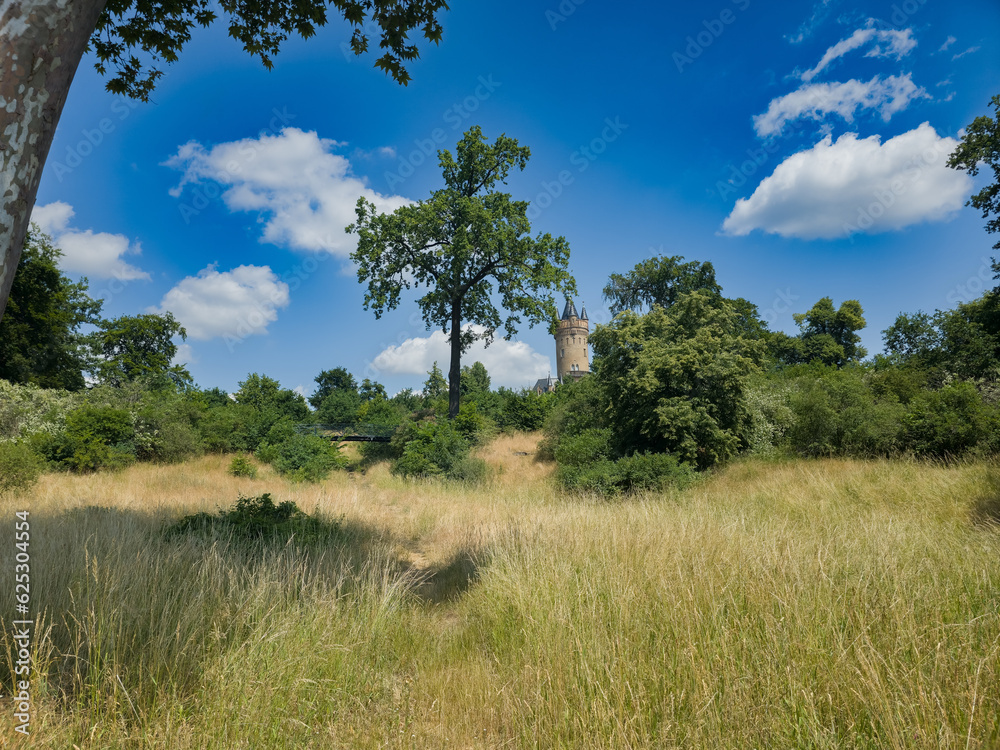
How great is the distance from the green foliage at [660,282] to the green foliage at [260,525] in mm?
34956

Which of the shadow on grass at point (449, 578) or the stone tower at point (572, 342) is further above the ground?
the stone tower at point (572, 342)

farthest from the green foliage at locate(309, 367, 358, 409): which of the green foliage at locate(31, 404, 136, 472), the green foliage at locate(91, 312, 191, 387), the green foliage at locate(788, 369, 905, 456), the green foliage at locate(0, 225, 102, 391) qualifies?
the green foliage at locate(788, 369, 905, 456)

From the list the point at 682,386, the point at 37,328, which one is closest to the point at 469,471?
the point at 682,386

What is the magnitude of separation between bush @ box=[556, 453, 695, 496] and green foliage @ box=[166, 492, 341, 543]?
7517 mm

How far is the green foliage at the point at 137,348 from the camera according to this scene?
135ft

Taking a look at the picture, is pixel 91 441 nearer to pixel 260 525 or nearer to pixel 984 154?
pixel 260 525

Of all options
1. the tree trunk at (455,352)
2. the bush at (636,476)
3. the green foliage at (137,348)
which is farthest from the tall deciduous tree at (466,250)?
the green foliage at (137,348)

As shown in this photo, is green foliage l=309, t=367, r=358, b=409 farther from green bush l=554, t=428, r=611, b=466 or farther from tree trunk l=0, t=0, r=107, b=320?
tree trunk l=0, t=0, r=107, b=320

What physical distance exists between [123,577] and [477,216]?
22121 millimetres

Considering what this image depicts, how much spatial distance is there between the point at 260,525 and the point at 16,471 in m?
9.46

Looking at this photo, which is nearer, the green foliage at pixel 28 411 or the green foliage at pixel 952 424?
the green foliage at pixel 952 424

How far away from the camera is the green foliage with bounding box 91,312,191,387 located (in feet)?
135

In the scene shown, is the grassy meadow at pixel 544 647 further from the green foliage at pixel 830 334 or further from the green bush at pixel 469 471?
the green foliage at pixel 830 334

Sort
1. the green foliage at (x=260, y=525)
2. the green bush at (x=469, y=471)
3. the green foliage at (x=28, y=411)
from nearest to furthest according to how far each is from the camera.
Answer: the green foliage at (x=260, y=525)
the green foliage at (x=28, y=411)
the green bush at (x=469, y=471)
